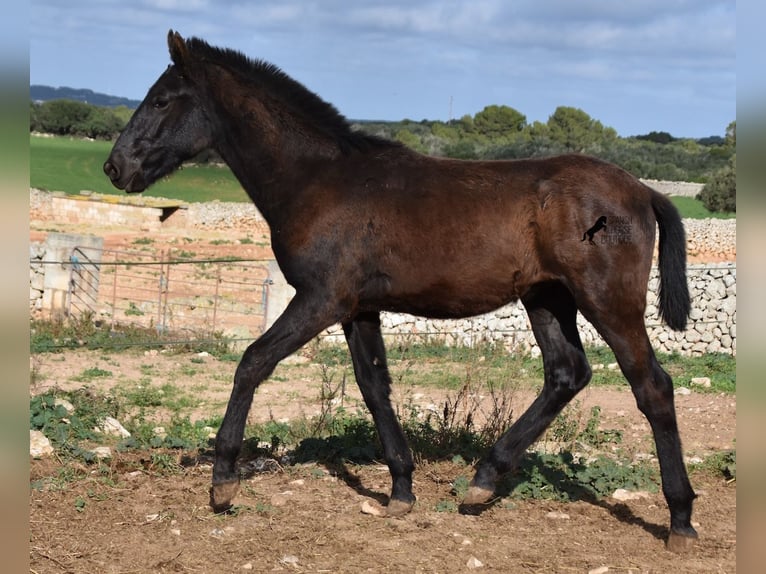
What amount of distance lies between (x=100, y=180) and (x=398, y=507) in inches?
2098

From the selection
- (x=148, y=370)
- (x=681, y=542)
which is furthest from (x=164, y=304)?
(x=681, y=542)

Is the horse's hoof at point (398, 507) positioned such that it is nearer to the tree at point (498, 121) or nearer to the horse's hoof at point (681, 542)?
the horse's hoof at point (681, 542)

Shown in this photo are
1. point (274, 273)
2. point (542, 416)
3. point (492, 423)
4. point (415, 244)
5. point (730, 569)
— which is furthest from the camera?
point (274, 273)

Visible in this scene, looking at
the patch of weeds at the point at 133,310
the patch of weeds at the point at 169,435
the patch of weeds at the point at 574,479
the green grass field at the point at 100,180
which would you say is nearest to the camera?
the patch of weeds at the point at 574,479

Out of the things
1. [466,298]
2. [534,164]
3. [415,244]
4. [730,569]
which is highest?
[534,164]

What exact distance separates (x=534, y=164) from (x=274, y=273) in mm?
9288

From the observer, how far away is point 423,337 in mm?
14492

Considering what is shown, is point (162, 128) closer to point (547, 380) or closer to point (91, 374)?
point (547, 380)

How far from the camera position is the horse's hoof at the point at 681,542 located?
16.5 ft

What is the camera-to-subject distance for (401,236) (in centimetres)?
522

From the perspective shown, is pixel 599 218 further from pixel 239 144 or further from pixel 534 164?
pixel 239 144

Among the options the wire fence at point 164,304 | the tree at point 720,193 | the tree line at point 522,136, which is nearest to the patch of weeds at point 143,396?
the wire fence at point 164,304

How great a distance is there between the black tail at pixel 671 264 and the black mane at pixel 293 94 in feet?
5.81
